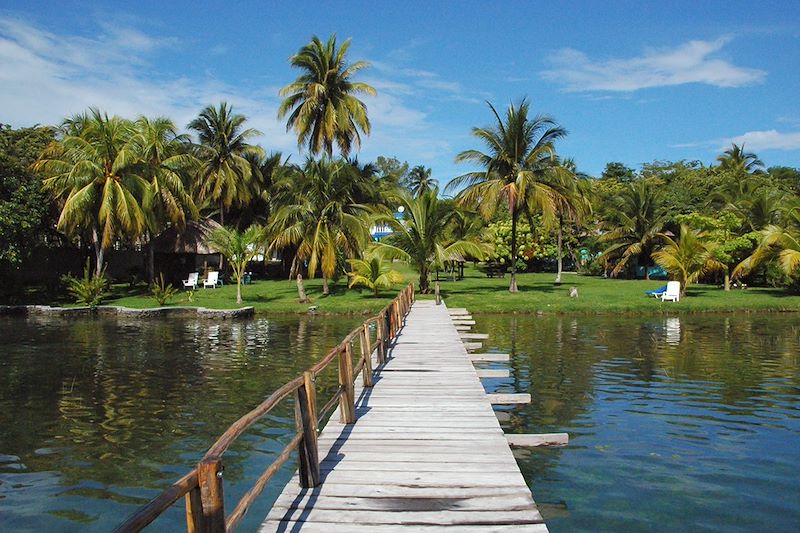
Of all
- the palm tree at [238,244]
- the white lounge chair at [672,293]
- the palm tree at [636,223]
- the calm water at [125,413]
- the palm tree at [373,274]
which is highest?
the palm tree at [636,223]

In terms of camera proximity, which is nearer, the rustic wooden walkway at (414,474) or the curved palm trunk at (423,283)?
the rustic wooden walkway at (414,474)

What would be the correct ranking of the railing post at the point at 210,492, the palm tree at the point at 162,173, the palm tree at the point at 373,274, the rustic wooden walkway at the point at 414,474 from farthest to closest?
1. the palm tree at the point at 162,173
2. the palm tree at the point at 373,274
3. the rustic wooden walkway at the point at 414,474
4. the railing post at the point at 210,492

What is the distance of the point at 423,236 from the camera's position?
27203 millimetres

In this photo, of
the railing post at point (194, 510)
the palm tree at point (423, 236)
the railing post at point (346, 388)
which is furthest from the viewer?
the palm tree at point (423, 236)

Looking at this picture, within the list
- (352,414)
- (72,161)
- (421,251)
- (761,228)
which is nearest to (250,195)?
(72,161)

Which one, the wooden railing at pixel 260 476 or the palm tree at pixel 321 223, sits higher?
the palm tree at pixel 321 223

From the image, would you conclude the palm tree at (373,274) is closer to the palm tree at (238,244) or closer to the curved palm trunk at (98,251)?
the palm tree at (238,244)

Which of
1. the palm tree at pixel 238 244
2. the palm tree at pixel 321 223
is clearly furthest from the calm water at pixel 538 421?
the palm tree at pixel 321 223

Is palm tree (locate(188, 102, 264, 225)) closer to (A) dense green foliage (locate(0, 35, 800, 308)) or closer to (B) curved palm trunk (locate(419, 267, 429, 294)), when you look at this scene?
(A) dense green foliage (locate(0, 35, 800, 308))

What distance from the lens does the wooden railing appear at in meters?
3.03

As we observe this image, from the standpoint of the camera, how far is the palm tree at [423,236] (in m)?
26.9

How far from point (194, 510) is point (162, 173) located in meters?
31.2

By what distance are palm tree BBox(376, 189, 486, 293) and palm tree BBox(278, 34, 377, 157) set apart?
871 cm

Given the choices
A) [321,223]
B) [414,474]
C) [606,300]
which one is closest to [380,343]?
[414,474]
